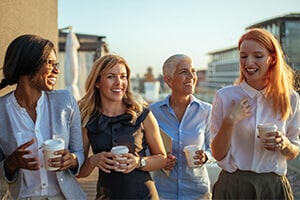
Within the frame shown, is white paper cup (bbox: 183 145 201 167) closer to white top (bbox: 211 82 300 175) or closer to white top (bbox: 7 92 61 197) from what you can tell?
white top (bbox: 211 82 300 175)

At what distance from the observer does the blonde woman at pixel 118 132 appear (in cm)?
182

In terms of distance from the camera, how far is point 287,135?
183cm

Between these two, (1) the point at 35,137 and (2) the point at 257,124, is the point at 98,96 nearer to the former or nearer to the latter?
(1) the point at 35,137

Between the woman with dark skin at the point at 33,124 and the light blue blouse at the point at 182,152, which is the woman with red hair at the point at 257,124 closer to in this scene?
the light blue blouse at the point at 182,152

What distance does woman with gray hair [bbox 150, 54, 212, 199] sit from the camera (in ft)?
7.20

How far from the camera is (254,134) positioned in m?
1.77

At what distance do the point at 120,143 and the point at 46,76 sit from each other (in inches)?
20.2

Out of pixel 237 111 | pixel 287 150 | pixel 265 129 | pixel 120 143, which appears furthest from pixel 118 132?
pixel 287 150

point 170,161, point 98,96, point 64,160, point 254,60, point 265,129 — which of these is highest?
point 254,60

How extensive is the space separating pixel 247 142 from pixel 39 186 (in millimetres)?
1029

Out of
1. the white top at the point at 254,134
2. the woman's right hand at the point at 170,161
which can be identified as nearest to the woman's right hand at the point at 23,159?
the woman's right hand at the point at 170,161

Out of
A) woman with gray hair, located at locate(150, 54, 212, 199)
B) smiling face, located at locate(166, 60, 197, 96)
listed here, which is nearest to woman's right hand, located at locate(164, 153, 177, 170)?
woman with gray hair, located at locate(150, 54, 212, 199)

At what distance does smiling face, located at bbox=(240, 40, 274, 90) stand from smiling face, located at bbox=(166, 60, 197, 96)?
52cm

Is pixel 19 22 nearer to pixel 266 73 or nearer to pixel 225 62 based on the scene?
pixel 266 73
